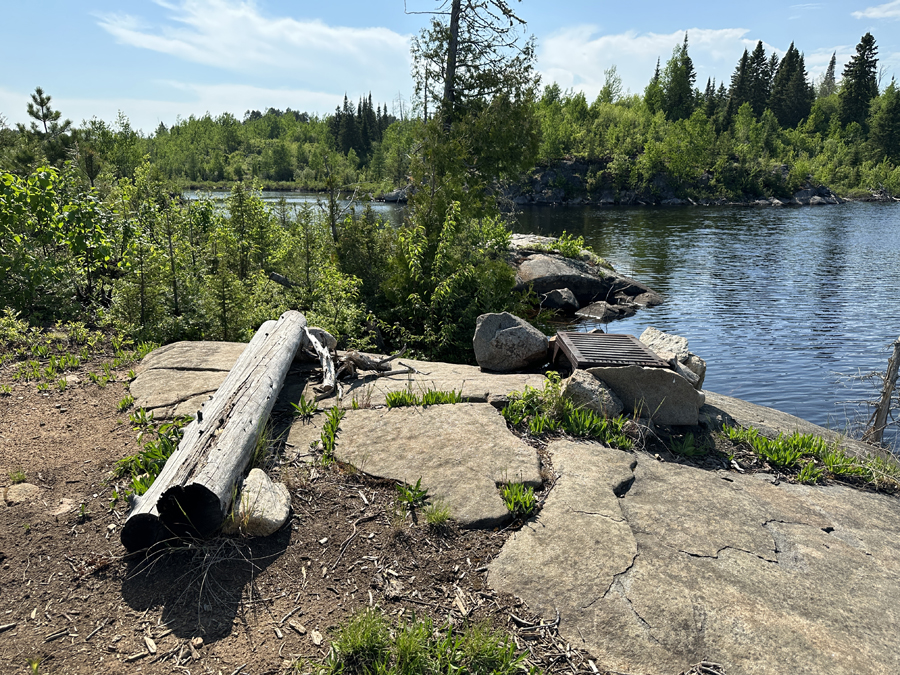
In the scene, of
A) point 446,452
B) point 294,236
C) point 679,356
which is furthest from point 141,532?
point 294,236

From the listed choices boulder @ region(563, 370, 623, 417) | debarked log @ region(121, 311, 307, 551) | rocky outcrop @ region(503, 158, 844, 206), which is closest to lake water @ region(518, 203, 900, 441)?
boulder @ region(563, 370, 623, 417)

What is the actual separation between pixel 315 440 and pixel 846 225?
51357 mm

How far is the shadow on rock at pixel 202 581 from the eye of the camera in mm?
3014

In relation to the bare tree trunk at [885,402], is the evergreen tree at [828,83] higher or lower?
higher

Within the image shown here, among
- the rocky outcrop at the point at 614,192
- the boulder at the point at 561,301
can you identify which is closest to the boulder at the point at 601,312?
the boulder at the point at 561,301

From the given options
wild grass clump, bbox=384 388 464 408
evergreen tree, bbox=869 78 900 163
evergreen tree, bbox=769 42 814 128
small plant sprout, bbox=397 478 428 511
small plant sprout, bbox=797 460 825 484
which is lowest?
small plant sprout, bbox=797 460 825 484

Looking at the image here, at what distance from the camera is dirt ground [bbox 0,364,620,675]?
2.83 metres

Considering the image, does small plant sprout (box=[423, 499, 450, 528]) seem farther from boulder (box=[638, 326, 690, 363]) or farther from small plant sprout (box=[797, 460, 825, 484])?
boulder (box=[638, 326, 690, 363])

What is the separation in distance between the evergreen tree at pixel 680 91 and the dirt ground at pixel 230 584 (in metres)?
111

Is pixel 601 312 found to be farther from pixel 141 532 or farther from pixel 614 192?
pixel 614 192

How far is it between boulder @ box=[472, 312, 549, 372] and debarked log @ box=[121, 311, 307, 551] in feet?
11.0

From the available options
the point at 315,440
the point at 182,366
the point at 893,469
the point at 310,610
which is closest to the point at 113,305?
the point at 182,366

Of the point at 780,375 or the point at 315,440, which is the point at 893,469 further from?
the point at 780,375

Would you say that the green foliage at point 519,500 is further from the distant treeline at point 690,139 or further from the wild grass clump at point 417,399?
the distant treeline at point 690,139
